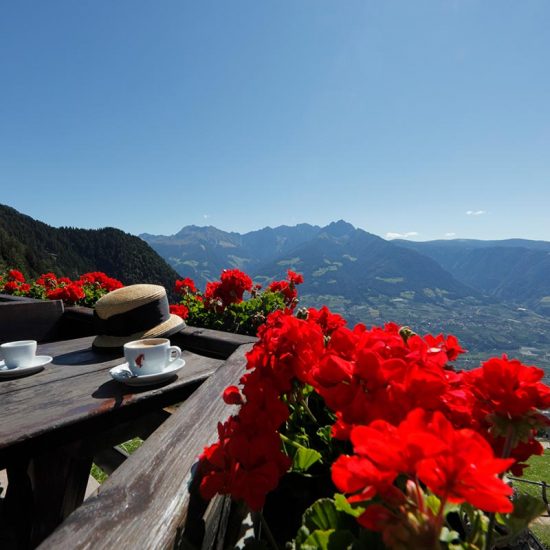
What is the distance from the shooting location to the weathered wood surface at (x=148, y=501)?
0.57 meters

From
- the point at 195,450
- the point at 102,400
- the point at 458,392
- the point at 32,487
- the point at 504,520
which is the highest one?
the point at 458,392

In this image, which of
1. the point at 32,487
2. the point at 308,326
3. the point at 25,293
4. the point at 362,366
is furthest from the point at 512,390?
the point at 25,293

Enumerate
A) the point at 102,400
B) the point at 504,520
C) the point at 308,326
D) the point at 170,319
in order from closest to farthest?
the point at 504,520, the point at 308,326, the point at 102,400, the point at 170,319

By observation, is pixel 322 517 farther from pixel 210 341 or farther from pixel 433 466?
pixel 210 341

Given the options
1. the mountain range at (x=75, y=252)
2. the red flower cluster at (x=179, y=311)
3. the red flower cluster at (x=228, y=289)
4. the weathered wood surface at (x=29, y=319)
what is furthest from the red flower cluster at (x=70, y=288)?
the mountain range at (x=75, y=252)

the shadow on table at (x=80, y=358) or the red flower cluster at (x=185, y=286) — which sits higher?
the red flower cluster at (x=185, y=286)

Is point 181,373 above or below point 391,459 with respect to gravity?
below

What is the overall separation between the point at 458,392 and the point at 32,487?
1.99 m

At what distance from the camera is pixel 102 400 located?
4.87 ft

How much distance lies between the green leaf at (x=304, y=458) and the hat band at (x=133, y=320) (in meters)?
1.67

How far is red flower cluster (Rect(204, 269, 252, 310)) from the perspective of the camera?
133 inches

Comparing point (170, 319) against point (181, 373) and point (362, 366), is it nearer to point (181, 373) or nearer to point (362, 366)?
point (181, 373)

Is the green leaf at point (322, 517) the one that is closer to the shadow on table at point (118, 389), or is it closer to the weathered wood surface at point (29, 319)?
the shadow on table at point (118, 389)

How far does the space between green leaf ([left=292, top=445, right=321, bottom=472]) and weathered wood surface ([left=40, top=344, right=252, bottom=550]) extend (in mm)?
207
